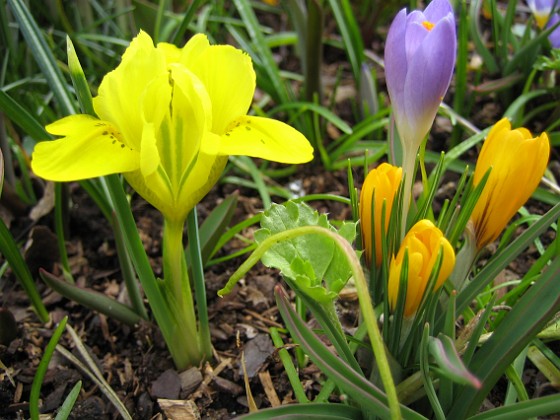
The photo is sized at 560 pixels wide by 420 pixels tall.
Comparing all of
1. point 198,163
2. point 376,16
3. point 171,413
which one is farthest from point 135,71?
point 376,16

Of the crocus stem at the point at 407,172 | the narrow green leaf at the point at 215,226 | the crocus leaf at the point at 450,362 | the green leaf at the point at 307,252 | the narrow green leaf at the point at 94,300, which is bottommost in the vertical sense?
the narrow green leaf at the point at 94,300

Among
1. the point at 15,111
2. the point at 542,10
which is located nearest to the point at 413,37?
the point at 15,111

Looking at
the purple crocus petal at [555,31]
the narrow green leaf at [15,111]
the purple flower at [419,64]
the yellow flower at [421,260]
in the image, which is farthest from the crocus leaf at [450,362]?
the purple crocus petal at [555,31]

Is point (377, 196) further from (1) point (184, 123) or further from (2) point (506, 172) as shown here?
(1) point (184, 123)

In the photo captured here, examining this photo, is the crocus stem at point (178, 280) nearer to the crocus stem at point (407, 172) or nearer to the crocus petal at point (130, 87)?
the crocus petal at point (130, 87)

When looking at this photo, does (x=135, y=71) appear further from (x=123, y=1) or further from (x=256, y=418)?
(x=123, y=1)

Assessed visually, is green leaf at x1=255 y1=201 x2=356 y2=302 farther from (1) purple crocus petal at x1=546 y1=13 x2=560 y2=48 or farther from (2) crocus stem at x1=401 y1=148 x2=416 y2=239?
(1) purple crocus petal at x1=546 y1=13 x2=560 y2=48

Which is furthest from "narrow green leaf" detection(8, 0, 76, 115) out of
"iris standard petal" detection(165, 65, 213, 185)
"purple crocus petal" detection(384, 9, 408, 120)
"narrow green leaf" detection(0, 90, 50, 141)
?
"purple crocus petal" detection(384, 9, 408, 120)
